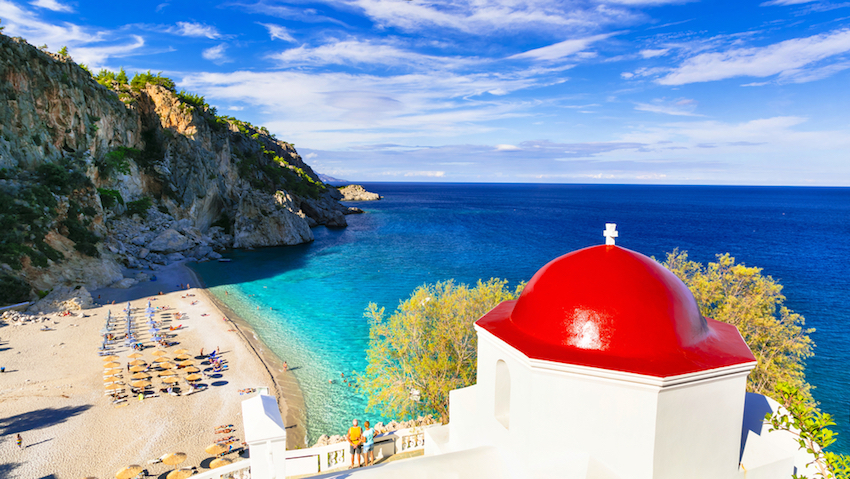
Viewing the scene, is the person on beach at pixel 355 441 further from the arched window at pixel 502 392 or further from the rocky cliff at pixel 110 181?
the rocky cliff at pixel 110 181

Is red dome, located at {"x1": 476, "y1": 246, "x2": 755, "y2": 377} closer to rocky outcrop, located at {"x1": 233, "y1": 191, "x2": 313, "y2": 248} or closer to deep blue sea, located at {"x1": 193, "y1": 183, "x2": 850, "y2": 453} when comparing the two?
deep blue sea, located at {"x1": 193, "y1": 183, "x2": 850, "y2": 453}

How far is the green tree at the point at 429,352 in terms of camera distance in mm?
14625

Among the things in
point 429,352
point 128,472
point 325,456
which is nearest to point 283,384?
point 128,472

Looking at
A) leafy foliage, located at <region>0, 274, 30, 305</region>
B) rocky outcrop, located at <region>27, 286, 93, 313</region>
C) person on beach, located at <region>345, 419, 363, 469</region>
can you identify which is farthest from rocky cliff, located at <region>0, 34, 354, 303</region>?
person on beach, located at <region>345, 419, 363, 469</region>

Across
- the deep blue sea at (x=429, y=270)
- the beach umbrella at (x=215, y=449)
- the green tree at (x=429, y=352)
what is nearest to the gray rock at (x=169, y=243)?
the deep blue sea at (x=429, y=270)

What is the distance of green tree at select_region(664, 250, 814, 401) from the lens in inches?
592

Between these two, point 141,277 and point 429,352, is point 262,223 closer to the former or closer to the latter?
point 141,277

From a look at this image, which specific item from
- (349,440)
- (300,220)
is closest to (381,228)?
(300,220)

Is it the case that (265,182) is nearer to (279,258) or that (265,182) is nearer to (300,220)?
(300,220)

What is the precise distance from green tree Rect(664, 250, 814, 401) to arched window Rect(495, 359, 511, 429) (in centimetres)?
1245

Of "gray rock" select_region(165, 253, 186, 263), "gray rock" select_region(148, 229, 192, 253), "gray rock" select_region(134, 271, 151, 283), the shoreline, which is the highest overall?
"gray rock" select_region(148, 229, 192, 253)

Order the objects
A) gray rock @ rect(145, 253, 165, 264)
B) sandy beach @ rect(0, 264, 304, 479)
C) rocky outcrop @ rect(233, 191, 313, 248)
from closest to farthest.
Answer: sandy beach @ rect(0, 264, 304, 479)
gray rock @ rect(145, 253, 165, 264)
rocky outcrop @ rect(233, 191, 313, 248)

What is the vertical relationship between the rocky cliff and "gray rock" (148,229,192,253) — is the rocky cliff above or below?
above

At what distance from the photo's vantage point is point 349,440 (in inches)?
464
